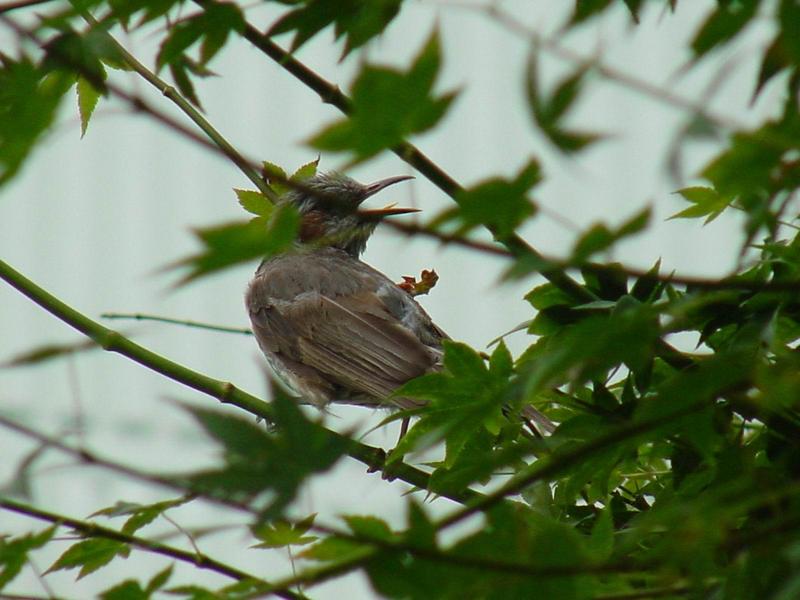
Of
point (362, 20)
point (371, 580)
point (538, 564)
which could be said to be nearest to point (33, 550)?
point (371, 580)

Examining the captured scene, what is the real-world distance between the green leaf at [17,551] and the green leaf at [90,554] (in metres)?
0.40

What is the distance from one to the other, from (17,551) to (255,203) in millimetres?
1915

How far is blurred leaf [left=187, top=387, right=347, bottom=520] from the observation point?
1.38 meters

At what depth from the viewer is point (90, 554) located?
7.25ft

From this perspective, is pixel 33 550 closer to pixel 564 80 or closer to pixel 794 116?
pixel 564 80

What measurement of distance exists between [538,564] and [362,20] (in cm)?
77

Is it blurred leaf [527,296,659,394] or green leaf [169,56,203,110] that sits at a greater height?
green leaf [169,56,203,110]

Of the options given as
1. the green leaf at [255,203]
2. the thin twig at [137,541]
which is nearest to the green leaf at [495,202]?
the thin twig at [137,541]

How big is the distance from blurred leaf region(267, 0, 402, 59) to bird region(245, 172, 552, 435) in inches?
149

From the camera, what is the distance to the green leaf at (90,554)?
2193 mm

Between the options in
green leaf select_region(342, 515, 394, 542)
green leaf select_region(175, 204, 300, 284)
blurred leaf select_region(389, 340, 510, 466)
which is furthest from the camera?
blurred leaf select_region(389, 340, 510, 466)

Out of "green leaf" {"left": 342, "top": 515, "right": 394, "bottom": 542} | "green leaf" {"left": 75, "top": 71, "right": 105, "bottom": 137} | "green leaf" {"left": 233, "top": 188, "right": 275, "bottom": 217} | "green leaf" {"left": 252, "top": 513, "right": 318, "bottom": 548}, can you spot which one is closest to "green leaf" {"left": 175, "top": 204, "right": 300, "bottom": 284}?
"green leaf" {"left": 342, "top": 515, "right": 394, "bottom": 542}

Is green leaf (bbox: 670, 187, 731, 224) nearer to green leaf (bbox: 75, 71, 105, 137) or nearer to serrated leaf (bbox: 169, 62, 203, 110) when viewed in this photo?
serrated leaf (bbox: 169, 62, 203, 110)

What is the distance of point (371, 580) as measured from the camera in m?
1.43
